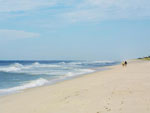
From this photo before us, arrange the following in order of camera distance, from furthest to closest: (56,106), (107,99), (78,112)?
(107,99)
(56,106)
(78,112)

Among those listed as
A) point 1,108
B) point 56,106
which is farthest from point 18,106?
point 56,106

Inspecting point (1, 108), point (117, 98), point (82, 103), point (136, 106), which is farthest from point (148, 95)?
point (1, 108)

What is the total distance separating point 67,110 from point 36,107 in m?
1.49

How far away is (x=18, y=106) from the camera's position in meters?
9.31

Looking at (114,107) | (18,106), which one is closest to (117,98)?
(114,107)

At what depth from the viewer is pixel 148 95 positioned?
32.3ft

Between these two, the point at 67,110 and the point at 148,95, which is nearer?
the point at 67,110

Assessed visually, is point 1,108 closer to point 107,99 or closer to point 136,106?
point 107,99

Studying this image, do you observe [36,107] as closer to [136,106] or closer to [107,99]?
[107,99]

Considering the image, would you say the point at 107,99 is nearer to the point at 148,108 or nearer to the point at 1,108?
the point at 148,108

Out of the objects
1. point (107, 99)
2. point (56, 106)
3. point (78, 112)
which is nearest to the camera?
point (78, 112)

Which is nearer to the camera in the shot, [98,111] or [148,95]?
[98,111]

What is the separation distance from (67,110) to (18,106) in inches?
93.1

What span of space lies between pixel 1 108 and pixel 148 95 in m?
5.65
